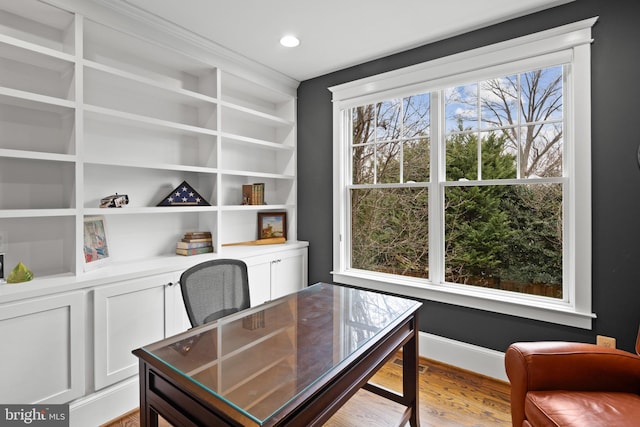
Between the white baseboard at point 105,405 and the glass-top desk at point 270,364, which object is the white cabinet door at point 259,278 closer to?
the white baseboard at point 105,405

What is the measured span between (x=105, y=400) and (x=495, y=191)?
3.04 metres

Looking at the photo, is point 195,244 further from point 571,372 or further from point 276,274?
point 571,372

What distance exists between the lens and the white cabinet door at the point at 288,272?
3.19 m

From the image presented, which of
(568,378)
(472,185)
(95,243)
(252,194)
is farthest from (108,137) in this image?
(568,378)

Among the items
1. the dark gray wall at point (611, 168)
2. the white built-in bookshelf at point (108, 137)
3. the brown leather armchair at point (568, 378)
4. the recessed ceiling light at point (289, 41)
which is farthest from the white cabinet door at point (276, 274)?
the brown leather armchair at point (568, 378)

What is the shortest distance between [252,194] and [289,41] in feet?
4.66

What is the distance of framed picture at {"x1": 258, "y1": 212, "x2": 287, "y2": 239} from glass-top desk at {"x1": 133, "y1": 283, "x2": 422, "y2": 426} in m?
1.81

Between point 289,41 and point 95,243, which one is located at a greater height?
point 289,41

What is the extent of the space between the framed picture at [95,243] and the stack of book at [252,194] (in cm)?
129

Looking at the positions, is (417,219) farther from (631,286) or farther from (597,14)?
(597,14)

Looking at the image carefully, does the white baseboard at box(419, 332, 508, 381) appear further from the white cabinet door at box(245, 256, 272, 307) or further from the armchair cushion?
the white cabinet door at box(245, 256, 272, 307)

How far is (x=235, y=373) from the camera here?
1097mm

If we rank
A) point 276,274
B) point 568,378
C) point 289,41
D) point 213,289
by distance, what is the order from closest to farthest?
point 568,378 → point 213,289 → point 289,41 → point 276,274

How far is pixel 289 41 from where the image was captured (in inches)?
106
